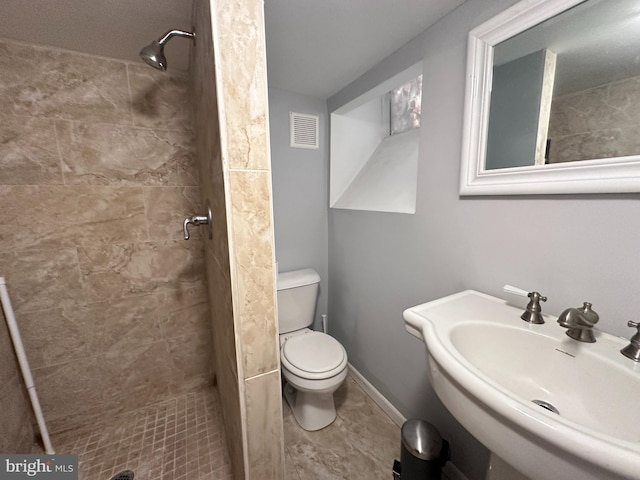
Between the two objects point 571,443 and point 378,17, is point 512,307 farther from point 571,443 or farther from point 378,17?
point 378,17

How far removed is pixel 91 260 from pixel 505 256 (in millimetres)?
1913

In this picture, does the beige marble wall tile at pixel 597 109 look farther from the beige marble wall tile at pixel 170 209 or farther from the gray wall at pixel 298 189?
the beige marble wall tile at pixel 170 209

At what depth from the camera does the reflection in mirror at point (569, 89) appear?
0.65 metres

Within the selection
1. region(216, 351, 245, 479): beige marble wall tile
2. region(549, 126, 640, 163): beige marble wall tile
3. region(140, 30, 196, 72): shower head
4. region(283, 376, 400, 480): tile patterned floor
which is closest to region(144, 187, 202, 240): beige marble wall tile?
region(140, 30, 196, 72): shower head

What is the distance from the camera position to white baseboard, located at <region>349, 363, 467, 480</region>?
1.10m

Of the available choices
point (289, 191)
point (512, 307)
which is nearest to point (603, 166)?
point (512, 307)

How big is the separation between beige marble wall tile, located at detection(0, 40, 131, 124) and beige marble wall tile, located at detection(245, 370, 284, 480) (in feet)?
4.75

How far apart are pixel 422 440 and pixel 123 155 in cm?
194

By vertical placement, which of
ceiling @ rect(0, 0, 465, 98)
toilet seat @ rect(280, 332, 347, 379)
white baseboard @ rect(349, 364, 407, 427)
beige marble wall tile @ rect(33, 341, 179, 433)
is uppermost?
ceiling @ rect(0, 0, 465, 98)

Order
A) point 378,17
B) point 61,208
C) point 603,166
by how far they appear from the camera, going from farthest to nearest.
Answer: point 61,208, point 378,17, point 603,166

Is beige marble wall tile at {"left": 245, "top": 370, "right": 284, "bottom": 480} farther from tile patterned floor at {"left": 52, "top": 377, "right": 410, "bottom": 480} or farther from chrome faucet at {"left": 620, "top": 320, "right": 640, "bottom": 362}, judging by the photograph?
chrome faucet at {"left": 620, "top": 320, "right": 640, "bottom": 362}

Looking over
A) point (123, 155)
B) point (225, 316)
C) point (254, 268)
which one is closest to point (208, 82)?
point (254, 268)

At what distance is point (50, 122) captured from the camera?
3.84ft

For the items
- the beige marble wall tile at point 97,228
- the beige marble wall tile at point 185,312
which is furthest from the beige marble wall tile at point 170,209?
the beige marble wall tile at point 185,312
